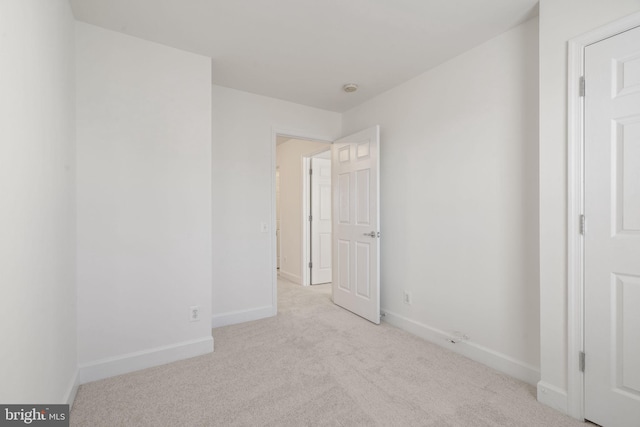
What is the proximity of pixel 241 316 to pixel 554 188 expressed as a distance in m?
2.95

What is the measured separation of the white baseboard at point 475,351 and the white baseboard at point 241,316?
1393mm

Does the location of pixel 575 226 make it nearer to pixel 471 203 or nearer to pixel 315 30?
pixel 471 203

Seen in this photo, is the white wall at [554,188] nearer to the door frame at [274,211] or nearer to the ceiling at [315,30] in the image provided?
the ceiling at [315,30]

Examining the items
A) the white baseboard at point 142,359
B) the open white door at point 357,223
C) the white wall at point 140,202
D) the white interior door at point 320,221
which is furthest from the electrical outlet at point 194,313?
the white interior door at point 320,221

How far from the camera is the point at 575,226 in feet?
5.50

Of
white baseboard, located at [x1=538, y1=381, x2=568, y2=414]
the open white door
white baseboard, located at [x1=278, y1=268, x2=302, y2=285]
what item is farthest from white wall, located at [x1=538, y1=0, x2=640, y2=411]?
white baseboard, located at [x1=278, y1=268, x2=302, y2=285]

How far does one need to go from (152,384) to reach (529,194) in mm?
2904

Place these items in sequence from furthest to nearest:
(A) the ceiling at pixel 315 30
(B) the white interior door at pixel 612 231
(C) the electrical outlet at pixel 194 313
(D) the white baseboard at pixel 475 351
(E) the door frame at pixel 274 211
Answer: (E) the door frame at pixel 274 211 → (C) the electrical outlet at pixel 194 313 → (D) the white baseboard at pixel 475 351 → (A) the ceiling at pixel 315 30 → (B) the white interior door at pixel 612 231

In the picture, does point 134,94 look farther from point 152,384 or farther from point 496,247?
point 496,247

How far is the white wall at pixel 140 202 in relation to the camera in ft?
6.73

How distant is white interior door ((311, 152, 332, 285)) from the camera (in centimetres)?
489

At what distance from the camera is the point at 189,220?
2.42 m

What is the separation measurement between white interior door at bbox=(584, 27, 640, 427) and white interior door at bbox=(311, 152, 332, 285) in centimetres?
361

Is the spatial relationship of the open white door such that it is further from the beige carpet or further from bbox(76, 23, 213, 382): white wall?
bbox(76, 23, 213, 382): white wall
